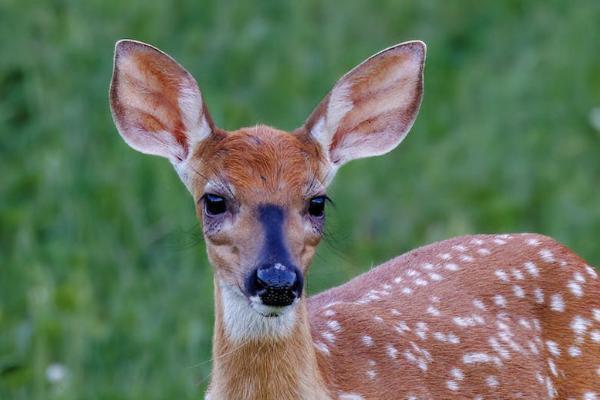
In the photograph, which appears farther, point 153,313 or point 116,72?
point 153,313

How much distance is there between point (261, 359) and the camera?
629 cm

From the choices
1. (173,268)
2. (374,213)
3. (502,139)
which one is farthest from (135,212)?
(502,139)

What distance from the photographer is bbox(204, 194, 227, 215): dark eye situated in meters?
6.20

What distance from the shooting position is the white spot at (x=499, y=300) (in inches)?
278

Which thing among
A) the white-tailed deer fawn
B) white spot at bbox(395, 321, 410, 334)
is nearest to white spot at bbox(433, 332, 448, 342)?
the white-tailed deer fawn

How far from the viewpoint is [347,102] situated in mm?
6738

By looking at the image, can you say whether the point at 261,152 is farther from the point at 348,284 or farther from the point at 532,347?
the point at 532,347

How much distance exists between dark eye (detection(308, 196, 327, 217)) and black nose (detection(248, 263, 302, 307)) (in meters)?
0.39

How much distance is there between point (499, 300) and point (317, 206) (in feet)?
3.70

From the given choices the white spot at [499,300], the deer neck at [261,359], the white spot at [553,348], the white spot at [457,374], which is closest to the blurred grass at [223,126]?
the deer neck at [261,359]

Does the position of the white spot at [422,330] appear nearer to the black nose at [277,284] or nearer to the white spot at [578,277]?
the white spot at [578,277]

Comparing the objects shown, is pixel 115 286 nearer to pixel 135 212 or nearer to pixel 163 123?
pixel 135 212

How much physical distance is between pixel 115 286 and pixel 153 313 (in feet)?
1.30

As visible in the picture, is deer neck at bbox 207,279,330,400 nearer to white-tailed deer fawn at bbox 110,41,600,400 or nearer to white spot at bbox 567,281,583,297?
white-tailed deer fawn at bbox 110,41,600,400
